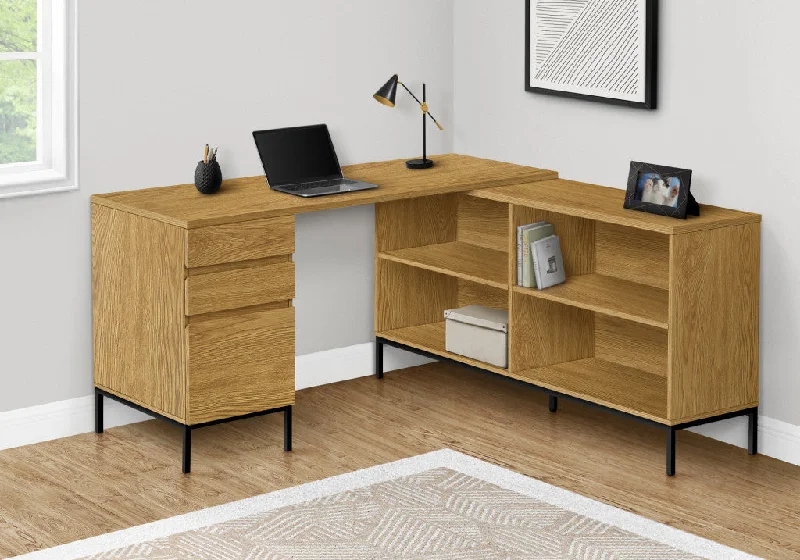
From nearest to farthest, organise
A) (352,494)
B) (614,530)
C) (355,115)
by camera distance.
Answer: (614,530)
(352,494)
(355,115)

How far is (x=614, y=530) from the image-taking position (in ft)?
12.9

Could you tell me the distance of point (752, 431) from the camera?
4516 millimetres

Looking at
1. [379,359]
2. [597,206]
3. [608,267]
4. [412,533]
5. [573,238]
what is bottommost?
[412,533]

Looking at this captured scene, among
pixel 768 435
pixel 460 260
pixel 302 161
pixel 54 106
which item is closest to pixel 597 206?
pixel 460 260

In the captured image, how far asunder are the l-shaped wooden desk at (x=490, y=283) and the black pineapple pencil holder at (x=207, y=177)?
0.03 meters

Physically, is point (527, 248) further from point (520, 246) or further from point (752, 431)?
point (752, 431)

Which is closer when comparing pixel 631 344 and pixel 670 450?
pixel 670 450

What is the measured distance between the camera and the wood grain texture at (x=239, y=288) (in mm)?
4277

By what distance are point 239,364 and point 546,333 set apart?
111cm

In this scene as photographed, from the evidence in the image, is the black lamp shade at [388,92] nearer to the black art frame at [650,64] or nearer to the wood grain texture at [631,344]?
the black art frame at [650,64]

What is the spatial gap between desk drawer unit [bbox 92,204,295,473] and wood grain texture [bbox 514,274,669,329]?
2.88 feet

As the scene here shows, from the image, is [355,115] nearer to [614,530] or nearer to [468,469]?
[468,469]

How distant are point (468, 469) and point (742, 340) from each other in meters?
0.93

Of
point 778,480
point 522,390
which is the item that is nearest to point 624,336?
point 522,390
